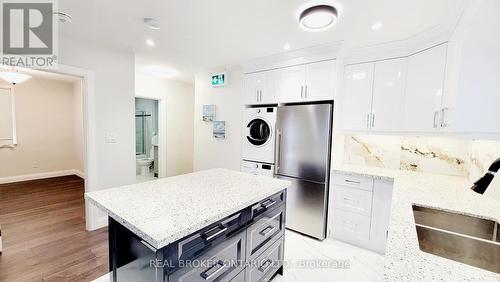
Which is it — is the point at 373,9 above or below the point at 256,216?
above

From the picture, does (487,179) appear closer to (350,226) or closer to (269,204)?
(269,204)

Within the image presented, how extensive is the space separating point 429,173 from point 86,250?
4020mm

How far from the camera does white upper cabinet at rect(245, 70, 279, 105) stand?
9.55ft

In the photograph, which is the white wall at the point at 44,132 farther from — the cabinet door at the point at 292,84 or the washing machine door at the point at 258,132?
the cabinet door at the point at 292,84

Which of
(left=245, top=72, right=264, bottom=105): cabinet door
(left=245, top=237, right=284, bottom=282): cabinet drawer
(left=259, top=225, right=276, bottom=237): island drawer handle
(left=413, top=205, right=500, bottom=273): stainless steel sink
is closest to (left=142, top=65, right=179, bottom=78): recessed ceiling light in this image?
(left=245, top=72, right=264, bottom=105): cabinet door

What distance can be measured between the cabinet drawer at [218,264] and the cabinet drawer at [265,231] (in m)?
0.09

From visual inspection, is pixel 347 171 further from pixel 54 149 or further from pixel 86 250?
pixel 54 149

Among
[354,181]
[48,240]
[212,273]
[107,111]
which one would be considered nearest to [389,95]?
[354,181]

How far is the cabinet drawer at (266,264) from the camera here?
1489 mm

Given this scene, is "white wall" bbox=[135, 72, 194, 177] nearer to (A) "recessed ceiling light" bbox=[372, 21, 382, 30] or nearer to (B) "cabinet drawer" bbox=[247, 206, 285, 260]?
(B) "cabinet drawer" bbox=[247, 206, 285, 260]

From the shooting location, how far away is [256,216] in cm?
148

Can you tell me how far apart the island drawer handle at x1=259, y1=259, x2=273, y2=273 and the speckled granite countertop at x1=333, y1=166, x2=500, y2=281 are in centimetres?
99

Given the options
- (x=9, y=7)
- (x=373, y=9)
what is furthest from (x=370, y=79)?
(x=9, y=7)

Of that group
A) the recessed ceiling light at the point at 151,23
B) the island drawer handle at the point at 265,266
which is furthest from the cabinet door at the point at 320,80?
the island drawer handle at the point at 265,266
